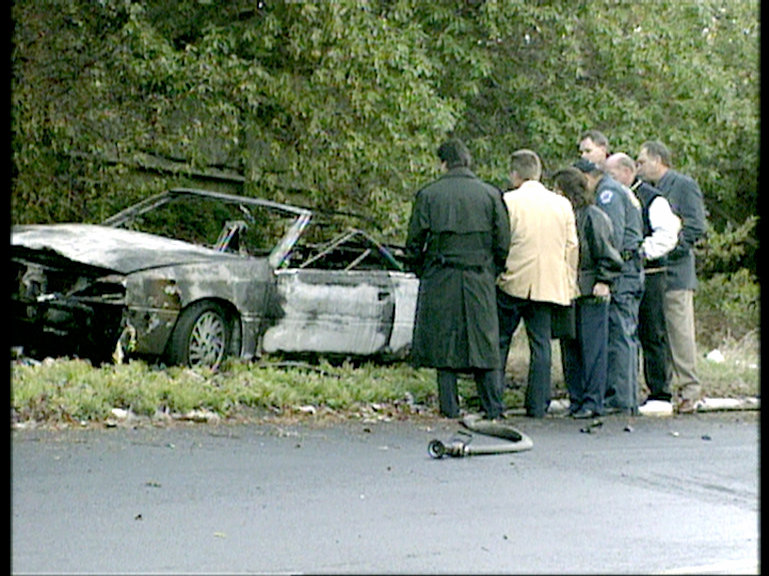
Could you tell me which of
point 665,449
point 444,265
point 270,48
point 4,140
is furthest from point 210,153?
point 4,140

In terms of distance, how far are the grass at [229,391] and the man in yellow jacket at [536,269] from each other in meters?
0.76

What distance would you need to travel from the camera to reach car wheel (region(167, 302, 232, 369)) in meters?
11.5

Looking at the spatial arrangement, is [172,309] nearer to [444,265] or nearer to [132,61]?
[444,265]

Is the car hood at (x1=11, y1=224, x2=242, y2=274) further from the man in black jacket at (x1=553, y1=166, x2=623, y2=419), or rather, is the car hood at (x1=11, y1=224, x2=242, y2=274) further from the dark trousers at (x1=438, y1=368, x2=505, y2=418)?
the man in black jacket at (x1=553, y1=166, x2=623, y2=419)

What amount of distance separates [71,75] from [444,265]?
5.28 metres

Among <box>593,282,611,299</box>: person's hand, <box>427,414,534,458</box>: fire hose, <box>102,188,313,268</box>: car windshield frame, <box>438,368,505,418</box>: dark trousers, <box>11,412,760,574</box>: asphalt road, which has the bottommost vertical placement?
<box>11,412,760,574</box>: asphalt road

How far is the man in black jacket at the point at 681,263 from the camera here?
12125 millimetres

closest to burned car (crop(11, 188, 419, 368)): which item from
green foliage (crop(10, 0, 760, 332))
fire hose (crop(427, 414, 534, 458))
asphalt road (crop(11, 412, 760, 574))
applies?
green foliage (crop(10, 0, 760, 332))

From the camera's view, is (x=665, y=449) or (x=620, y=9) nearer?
(x=665, y=449)

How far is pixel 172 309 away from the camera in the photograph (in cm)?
1148

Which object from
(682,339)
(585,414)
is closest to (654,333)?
(682,339)

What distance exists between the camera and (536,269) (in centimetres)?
1120

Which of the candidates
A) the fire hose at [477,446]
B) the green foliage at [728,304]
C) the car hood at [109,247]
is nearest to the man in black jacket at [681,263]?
the fire hose at [477,446]

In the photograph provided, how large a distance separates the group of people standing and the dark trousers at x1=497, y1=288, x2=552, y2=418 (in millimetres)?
10
